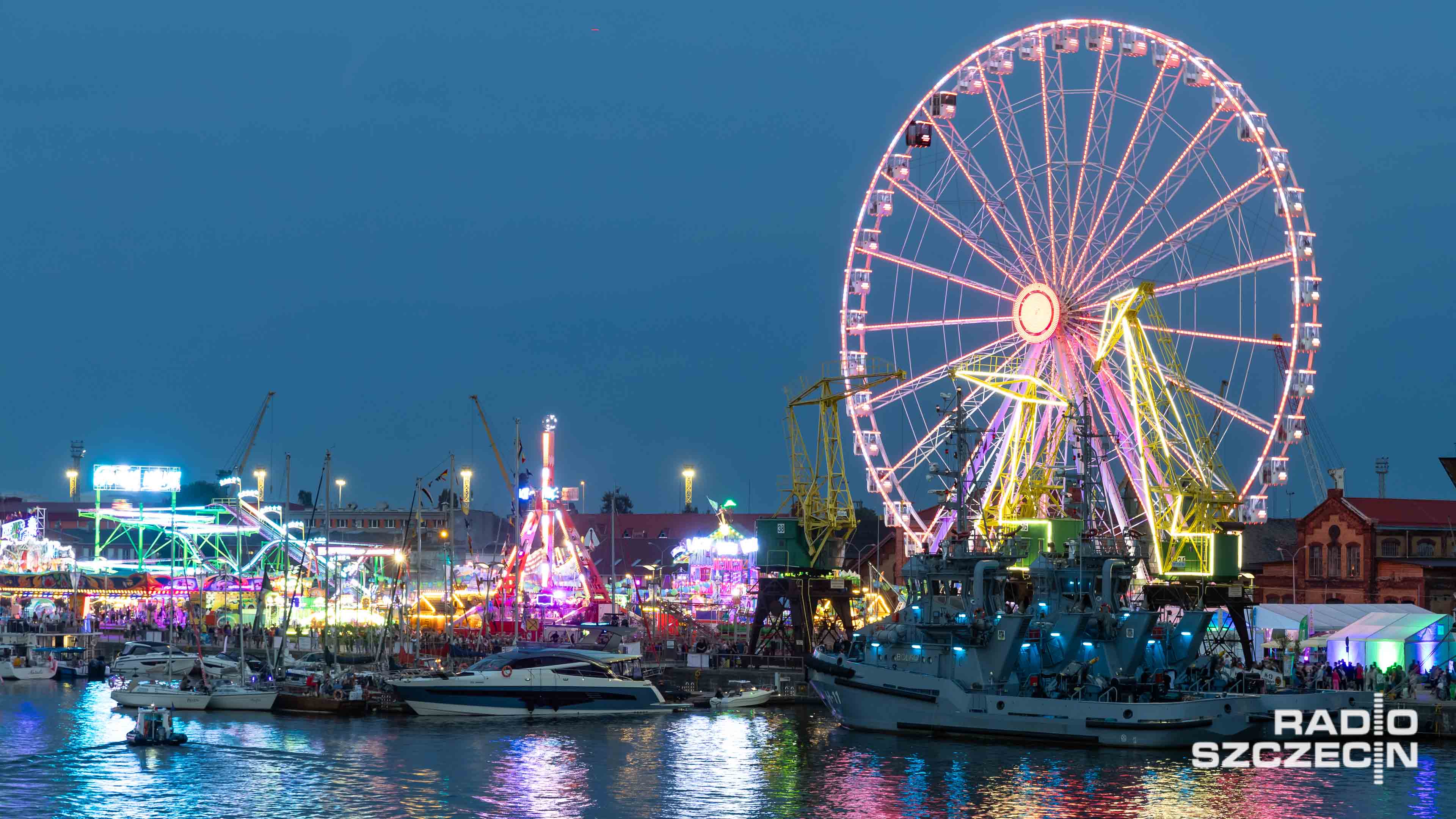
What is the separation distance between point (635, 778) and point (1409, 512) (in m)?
46.9

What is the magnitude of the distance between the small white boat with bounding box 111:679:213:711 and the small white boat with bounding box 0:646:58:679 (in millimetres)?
17169

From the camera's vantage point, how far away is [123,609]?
11338 centimetres

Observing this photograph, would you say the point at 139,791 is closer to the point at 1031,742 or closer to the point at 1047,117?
the point at 1031,742

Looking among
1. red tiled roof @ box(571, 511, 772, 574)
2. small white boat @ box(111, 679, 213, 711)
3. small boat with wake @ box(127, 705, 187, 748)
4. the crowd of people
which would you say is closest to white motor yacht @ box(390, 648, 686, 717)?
small white boat @ box(111, 679, 213, 711)

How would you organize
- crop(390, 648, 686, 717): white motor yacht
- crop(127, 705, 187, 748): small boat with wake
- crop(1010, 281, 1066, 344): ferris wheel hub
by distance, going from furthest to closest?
1. crop(1010, 281, 1066, 344): ferris wheel hub
2. crop(390, 648, 686, 717): white motor yacht
3. crop(127, 705, 187, 748): small boat with wake

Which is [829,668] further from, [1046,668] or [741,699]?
[741,699]

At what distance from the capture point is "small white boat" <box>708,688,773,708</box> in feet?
224

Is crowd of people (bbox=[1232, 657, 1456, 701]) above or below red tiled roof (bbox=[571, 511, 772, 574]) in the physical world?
below

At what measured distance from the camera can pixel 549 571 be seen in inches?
3942

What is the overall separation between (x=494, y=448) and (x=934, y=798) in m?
72.2

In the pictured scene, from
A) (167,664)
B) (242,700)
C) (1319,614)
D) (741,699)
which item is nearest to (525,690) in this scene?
(741,699)

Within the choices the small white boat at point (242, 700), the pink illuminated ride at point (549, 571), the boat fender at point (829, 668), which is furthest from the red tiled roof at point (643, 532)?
the boat fender at point (829, 668)

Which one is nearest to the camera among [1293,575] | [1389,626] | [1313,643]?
[1389,626]

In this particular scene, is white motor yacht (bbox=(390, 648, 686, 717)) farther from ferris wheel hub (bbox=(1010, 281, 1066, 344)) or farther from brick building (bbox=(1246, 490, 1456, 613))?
brick building (bbox=(1246, 490, 1456, 613))
